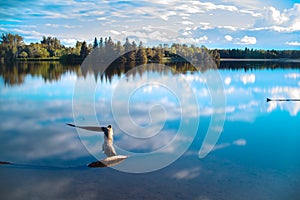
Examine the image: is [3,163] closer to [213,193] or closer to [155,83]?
[213,193]

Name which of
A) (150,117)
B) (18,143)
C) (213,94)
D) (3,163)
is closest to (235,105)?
(213,94)

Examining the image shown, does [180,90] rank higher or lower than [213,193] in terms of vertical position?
higher

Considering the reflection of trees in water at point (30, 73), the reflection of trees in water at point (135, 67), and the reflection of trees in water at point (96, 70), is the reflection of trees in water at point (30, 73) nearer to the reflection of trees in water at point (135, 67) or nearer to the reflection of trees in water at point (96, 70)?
the reflection of trees in water at point (96, 70)

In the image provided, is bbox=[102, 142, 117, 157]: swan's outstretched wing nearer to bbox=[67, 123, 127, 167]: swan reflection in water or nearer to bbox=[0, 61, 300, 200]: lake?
bbox=[67, 123, 127, 167]: swan reflection in water

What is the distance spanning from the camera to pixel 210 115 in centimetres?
1033

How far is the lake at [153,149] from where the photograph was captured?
5051 mm

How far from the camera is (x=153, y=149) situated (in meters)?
6.99

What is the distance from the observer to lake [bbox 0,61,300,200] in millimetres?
5051

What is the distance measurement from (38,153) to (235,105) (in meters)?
8.32

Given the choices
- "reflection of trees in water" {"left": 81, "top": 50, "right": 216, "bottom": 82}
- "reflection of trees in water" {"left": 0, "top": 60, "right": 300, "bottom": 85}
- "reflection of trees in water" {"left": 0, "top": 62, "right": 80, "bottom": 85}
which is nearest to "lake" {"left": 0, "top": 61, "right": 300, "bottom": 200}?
"reflection of trees in water" {"left": 81, "top": 50, "right": 216, "bottom": 82}

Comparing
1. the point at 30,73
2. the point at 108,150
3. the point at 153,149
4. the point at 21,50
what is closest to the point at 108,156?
the point at 108,150

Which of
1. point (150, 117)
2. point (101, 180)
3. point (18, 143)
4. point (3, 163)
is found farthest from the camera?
point (150, 117)

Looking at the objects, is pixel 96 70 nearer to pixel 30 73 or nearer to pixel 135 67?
pixel 135 67

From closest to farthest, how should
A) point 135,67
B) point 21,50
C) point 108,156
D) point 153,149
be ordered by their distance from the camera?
1. point 108,156
2. point 153,149
3. point 135,67
4. point 21,50
